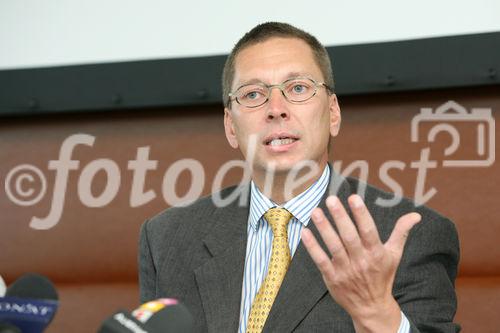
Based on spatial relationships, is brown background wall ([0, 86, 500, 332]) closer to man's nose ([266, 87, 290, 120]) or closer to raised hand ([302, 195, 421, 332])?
man's nose ([266, 87, 290, 120])

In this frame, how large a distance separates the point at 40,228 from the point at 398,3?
120 centimetres

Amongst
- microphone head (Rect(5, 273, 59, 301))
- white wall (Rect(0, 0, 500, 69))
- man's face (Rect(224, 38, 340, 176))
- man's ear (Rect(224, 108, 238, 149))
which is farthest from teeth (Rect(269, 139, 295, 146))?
microphone head (Rect(5, 273, 59, 301))

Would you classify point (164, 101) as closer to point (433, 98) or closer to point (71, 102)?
point (71, 102)

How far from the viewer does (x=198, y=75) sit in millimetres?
2086

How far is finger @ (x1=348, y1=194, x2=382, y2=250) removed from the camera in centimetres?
107

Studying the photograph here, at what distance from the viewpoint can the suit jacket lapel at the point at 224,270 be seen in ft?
5.01

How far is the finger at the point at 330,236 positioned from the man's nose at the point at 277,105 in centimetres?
54

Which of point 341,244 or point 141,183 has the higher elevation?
point 141,183

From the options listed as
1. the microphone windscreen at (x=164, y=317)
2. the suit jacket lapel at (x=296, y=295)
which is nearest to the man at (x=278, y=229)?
the suit jacket lapel at (x=296, y=295)

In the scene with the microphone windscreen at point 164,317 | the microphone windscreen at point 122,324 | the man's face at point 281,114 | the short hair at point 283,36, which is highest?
the short hair at point 283,36

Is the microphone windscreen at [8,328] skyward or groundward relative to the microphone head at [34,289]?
groundward

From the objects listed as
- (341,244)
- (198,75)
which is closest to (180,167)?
(198,75)

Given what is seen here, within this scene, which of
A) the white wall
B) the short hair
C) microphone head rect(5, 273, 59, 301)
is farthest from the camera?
the white wall

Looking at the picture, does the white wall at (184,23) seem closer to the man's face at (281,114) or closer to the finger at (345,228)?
the man's face at (281,114)
